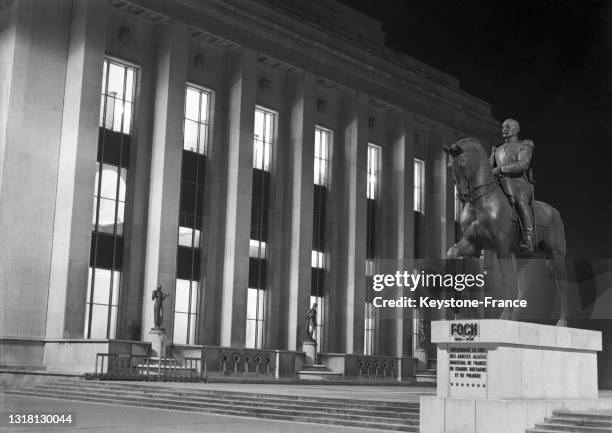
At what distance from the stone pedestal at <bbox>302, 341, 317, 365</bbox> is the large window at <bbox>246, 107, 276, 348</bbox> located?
3148 mm

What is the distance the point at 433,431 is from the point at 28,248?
27.2m

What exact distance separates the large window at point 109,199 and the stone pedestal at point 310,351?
37.2 feet

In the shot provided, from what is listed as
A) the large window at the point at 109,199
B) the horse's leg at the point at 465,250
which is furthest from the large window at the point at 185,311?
the horse's leg at the point at 465,250

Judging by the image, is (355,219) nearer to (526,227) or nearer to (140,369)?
(140,369)

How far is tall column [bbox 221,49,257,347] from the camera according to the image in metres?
43.0

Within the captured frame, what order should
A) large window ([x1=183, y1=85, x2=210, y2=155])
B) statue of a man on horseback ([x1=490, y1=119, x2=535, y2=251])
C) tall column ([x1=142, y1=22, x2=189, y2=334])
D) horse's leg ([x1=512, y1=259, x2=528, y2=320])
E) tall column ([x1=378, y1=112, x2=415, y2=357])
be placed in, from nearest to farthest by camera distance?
horse's leg ([x1=512, y1=259, x2=528, y2=320]), statue of a man on horseback ([x1=490, y1=119, x2=535, y2=251]), tall column ([x1=142, y1=22, x2=189, y2=334]), large window ([x1=183, y1=85, x2=210, y2=155]), tall column ([x1=378, y1=112, x2=415, y2=357])

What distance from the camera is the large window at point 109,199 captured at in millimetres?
39406

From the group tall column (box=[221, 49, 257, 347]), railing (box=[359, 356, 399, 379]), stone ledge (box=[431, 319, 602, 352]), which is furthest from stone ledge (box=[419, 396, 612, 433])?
railing (box=[359, 356, 399, 379])

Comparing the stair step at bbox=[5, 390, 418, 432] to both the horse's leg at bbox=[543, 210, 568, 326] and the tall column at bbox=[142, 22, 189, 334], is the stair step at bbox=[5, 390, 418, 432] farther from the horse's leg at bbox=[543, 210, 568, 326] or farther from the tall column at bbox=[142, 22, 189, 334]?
the tall column at bbox=[142, 22, 189, 334]

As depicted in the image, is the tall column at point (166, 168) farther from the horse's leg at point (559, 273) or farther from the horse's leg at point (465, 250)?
the horse's leg at point (465, 250)

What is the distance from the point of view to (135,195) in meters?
41.6

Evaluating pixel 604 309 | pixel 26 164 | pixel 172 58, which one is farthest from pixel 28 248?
pixel 604 309

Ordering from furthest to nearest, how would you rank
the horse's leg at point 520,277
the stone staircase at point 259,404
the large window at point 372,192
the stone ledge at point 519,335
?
the large window at point 372,192 < the stone staircase at point 259,404 < the horse's leg at point 520,277 < the stone ledge at point 519,335

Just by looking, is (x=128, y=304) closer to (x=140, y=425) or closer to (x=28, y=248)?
(x=28, y=248)
